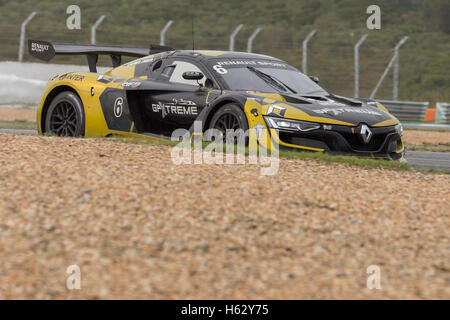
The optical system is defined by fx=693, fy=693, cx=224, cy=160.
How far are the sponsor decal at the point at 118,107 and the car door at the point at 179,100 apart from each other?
378 mm

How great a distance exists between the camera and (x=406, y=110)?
21094 millimetres

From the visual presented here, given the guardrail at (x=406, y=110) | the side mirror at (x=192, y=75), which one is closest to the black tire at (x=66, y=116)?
the side mirror at (x=192, y=75)

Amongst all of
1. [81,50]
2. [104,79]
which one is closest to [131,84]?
[104,79]

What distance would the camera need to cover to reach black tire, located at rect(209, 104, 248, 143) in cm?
750

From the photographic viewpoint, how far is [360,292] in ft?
12.6

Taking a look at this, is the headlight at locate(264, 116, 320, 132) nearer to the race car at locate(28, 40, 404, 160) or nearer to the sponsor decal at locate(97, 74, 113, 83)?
the race car at locate(28, 40, 404, 160)

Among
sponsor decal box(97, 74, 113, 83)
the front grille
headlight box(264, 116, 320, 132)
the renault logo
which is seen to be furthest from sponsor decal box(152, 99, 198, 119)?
the renault logo

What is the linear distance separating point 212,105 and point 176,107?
65cm

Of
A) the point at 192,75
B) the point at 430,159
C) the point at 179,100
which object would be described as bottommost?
the point at 430,159

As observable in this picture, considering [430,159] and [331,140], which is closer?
[331,140]

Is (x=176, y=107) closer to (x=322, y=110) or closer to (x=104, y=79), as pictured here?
(x=104, y=79)

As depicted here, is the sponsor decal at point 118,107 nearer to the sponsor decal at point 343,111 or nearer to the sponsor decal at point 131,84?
the sponsor decal at point 131,84

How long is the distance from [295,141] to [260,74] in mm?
1390

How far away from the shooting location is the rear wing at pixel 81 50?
9594 mm
